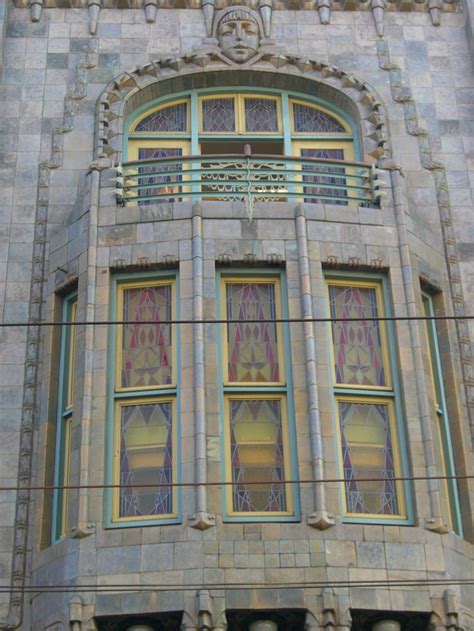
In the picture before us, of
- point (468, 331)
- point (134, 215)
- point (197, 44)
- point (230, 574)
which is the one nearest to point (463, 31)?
point (197, 44)

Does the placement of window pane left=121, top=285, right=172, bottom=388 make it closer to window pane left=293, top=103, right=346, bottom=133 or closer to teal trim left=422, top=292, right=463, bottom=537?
teal trim left=422, top=292, right=463, bottom=537

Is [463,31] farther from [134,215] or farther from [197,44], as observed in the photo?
[134,215]

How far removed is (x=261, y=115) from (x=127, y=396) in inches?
320

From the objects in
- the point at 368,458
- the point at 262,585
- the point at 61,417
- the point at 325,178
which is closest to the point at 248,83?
the point at 325,178

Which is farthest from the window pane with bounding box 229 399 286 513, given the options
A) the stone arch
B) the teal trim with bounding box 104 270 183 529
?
the stone arch

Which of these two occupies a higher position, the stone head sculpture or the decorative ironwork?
the stone head sculpture

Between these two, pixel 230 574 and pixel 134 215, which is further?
pixel 134 215

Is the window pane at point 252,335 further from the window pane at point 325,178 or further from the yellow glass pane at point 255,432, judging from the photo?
the window pane at point 325,178

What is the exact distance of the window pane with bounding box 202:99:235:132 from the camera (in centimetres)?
2502

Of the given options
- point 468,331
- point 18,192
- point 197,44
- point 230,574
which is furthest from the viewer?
point 197,44

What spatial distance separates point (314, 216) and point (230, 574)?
6340mm

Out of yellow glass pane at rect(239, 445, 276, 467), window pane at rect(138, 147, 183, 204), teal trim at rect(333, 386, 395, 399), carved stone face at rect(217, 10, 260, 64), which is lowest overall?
yellow glass pane at rect(239, 445, 276, 467)

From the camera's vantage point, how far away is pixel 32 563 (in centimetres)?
1920

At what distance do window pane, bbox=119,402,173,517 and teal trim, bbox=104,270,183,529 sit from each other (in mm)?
176
